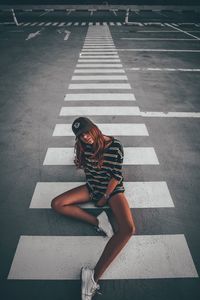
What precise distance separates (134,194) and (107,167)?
1.33 m

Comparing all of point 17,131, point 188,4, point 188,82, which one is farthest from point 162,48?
point 188,4

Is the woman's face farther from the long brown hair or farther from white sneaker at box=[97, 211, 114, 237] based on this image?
white sneaker at box=[97, 211, 114, 237]

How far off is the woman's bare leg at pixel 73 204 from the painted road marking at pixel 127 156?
1.51m

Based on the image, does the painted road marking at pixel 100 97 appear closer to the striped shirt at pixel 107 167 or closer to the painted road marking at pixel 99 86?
the painted road marking at pixel 99 86

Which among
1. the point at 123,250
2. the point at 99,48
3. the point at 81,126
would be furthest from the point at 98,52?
the point at 123,250

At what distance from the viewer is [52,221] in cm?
391

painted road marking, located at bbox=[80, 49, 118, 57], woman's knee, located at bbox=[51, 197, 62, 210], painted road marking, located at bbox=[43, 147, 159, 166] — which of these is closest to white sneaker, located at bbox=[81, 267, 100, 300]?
woman's knee, located at bbox=[51, 197, 62, 210]

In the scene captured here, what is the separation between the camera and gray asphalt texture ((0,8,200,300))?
3.06m

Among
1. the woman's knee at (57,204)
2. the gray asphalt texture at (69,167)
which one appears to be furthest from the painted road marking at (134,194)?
the woman's knee at (57,204)

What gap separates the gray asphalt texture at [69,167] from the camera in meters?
3.06

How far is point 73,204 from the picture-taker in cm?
382

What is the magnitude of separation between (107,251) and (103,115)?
189 inches

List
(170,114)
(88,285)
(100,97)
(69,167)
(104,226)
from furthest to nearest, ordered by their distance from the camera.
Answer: (100,97) → (170,114) → (69,167) → (104,226) → (88,285)

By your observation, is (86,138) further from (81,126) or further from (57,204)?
(57,204)
